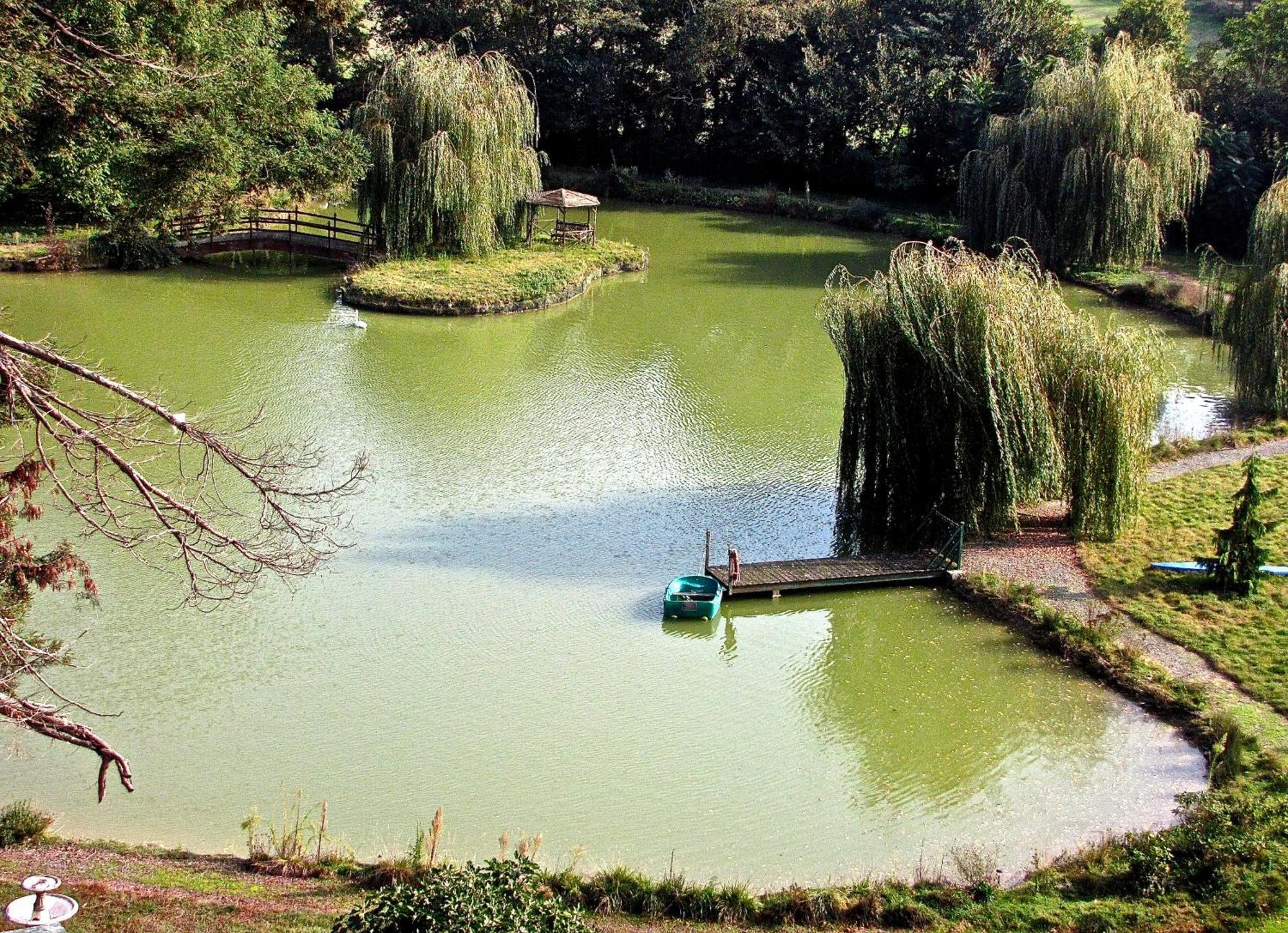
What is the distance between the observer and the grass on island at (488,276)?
31219 millimetres

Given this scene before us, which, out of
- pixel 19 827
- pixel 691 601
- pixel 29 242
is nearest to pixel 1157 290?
pixel 691 601

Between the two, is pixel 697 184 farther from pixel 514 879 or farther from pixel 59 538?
pixel 514 879

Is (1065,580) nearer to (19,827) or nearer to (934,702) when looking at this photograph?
(934,702)

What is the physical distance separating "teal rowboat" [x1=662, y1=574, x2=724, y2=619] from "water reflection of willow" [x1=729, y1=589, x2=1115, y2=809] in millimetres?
791

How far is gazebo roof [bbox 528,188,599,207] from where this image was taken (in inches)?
1426

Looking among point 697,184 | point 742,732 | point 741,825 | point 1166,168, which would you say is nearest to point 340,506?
point 742,732

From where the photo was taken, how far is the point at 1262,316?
2475cm

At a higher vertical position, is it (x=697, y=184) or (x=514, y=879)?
(x=697, y=184)

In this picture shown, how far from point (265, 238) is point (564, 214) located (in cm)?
832

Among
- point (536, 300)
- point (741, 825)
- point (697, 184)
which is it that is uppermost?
point (697, 184)

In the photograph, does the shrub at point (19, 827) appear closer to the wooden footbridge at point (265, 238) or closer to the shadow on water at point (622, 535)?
the shadow on water at point (622, 535)

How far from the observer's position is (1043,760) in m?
14.4

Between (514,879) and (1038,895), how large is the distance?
17.0ft

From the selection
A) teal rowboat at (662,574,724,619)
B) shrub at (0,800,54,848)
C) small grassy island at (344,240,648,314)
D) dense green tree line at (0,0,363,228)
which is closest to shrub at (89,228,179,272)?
dense green tree line at (0,0,363,228)
